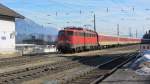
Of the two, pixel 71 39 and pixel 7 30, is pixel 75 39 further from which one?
pixel 7 30

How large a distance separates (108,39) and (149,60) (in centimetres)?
6003

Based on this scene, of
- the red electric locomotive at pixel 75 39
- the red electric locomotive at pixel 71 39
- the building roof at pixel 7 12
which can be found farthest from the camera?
the building roof at pixel 7 12

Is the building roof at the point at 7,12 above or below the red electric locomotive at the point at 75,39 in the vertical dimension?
above

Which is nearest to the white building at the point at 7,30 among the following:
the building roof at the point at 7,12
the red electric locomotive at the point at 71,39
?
the building roof at the point at 7,12

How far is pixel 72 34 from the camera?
56.1m

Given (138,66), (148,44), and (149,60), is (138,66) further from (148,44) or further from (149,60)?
(148,44)

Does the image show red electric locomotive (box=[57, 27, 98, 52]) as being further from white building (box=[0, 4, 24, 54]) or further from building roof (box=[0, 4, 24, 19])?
building roof (box=[0, 4, 24, 19])

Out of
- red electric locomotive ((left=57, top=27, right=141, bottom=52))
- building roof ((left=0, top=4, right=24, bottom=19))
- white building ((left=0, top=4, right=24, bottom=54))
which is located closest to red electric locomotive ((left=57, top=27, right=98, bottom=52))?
red electric locomotive ((left=57, top=27, right=141, bottom=52))

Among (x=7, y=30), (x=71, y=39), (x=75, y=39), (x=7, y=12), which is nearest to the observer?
Answer: (x=71, y=39)

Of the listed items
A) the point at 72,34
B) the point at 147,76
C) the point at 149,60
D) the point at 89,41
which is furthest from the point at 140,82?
the point at 89,41

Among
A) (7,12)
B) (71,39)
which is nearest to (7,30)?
(7,12)

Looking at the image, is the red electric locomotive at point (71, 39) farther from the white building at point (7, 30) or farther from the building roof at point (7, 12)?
the building roof at point (7, 12)

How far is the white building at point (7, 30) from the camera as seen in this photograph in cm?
6088

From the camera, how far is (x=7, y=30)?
62.6m
